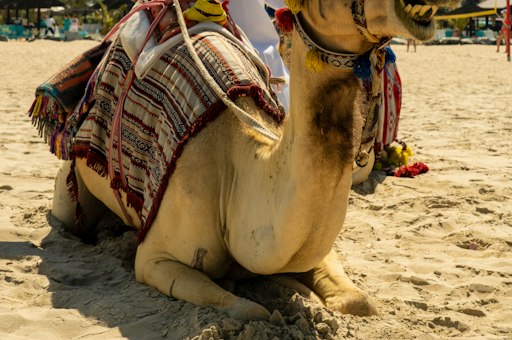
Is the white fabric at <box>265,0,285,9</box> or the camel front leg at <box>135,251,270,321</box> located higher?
the white fabric at <box>265,0,285,9</box>

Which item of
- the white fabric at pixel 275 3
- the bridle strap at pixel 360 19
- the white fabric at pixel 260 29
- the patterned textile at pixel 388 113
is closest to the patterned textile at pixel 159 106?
the bridle strap at pixel 360 19

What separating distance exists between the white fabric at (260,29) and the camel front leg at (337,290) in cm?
252

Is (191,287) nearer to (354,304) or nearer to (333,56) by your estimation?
(354,304)

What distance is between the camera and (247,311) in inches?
136

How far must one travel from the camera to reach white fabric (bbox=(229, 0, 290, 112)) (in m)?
6.40

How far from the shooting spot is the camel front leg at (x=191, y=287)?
11.4ft

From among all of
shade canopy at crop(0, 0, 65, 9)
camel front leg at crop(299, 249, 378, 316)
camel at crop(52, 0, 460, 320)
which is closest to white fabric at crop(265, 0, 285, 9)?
camel at crop(52, 0, 460, 320)

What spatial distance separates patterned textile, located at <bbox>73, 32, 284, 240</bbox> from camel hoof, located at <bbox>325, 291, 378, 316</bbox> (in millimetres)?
838

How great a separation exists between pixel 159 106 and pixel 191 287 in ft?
3.05

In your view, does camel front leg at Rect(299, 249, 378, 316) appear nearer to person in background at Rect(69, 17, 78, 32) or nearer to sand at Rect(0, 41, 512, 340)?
sand at Rect(0, 41, 512, 340)

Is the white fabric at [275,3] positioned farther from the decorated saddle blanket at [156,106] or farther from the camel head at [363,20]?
the camel head at [363,20]

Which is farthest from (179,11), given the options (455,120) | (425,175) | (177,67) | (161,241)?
(455,120)

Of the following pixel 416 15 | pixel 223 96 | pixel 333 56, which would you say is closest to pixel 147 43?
pixel 223 96

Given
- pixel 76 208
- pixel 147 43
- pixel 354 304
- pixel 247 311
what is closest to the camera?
pixel 247 311
